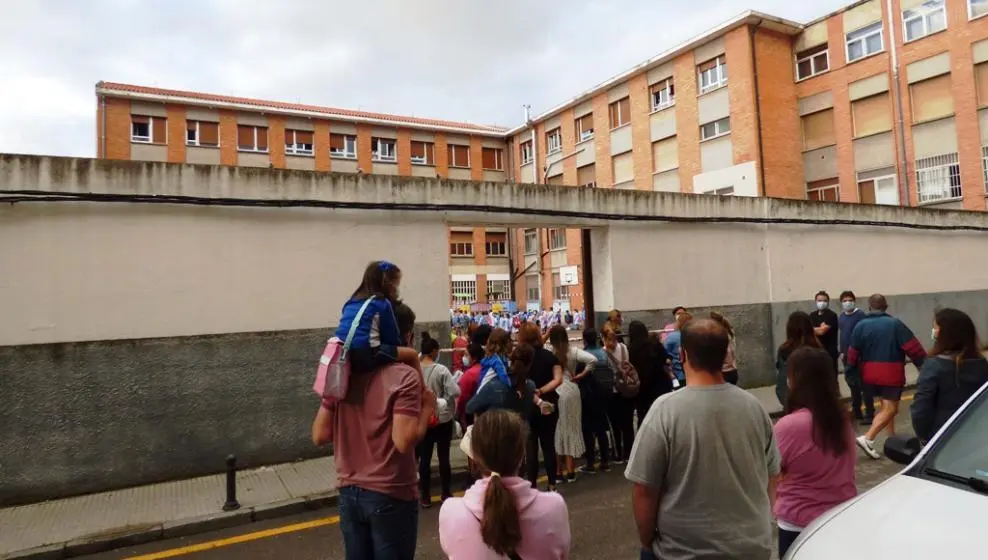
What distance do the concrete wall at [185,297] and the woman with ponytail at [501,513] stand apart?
5506mm

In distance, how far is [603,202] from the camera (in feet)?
31.2

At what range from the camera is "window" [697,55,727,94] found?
26.8 m

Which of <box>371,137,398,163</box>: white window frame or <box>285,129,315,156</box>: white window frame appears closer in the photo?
<box>285,129,315,156</box>: white window frame

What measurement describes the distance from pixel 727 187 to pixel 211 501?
84.6 feet

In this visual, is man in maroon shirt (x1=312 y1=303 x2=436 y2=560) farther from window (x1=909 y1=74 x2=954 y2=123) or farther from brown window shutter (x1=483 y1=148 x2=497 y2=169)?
brown window shutter (x1=483 y1=148 x2=497 y2=169)

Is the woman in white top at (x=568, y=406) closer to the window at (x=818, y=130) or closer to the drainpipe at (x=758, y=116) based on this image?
the drainpipe at (x=758, y=116)

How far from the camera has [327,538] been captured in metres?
4.91

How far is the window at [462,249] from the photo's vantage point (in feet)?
127

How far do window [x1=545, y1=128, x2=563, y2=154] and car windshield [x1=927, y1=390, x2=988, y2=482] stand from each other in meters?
34.1

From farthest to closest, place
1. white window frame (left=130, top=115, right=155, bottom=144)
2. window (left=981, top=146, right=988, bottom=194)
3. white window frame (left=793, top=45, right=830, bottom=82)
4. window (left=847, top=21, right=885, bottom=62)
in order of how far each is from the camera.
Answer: white window frame (left=130, top=115, right=155, bottom=144)
white window frame (left=793, top=45, right=830, bottom=82)
window (left=847, top=21, right=885, bottom=62)
window (left=981, top=146, right=988, bottom=194)

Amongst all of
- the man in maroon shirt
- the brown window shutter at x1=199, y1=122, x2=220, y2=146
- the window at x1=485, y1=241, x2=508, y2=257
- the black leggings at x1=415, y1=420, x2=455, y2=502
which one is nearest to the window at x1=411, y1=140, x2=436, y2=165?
the window at x1=485, y1=241, x2=508, y2=257

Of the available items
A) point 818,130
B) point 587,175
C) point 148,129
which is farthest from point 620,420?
point 148,129

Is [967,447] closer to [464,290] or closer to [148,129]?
[148,129]

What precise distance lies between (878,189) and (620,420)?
76.4 ft
